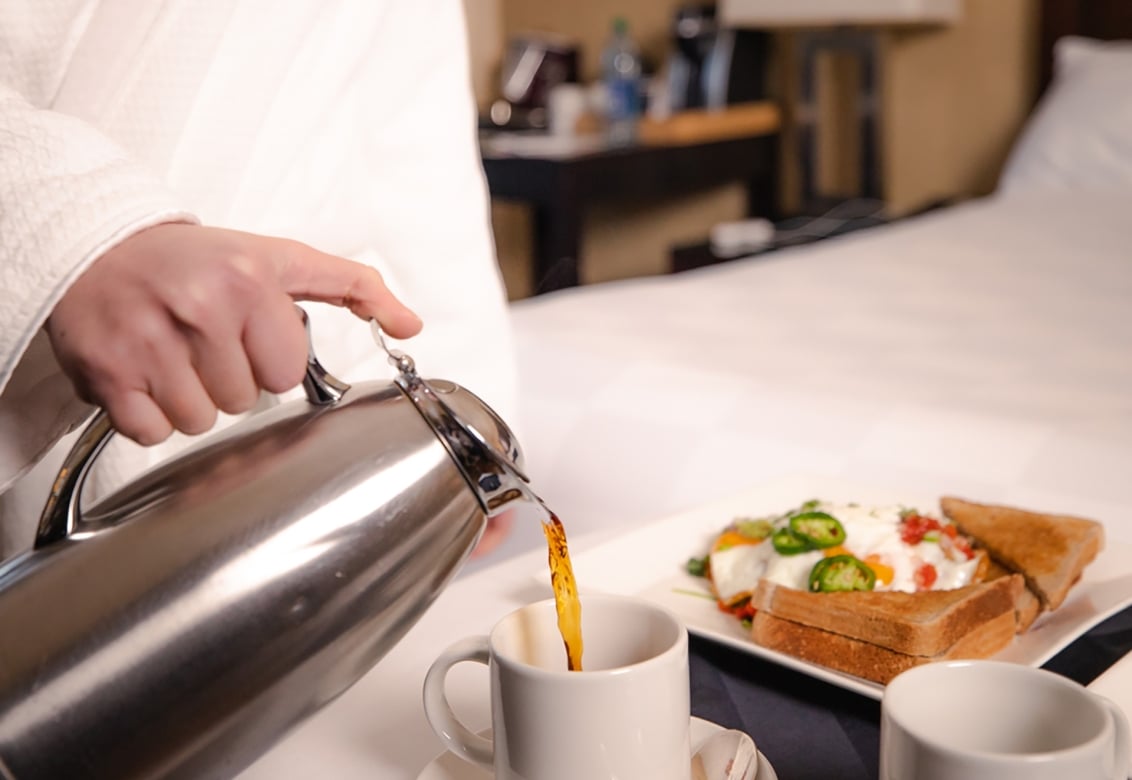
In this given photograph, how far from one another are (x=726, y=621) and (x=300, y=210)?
0.50 m

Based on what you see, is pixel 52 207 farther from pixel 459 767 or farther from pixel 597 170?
pixel 597 170

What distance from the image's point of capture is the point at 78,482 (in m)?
0.47

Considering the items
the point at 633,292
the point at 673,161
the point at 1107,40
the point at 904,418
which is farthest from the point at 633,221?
the point at 904,418

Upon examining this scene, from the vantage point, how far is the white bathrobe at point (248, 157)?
21.0 inches

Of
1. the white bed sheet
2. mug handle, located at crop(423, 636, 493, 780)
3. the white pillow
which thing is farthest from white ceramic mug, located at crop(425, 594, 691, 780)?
the white pillow

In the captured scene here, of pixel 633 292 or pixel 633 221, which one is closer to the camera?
pixel 633 292

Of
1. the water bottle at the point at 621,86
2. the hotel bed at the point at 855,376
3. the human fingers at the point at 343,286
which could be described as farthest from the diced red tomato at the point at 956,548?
the water bottle at the point at 621,86

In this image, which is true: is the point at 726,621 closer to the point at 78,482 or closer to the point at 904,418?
the point at 78,482

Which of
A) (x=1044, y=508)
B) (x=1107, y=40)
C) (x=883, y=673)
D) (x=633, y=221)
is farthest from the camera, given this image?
(x=633, y=221)

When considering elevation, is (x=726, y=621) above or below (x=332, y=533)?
below

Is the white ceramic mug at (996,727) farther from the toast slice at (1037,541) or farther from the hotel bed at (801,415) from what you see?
the toast slice at (1037,541)

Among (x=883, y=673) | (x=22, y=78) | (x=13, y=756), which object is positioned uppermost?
(x=22, y=78)

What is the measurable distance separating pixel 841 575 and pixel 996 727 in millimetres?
225

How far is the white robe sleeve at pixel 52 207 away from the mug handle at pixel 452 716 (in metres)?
0.22
